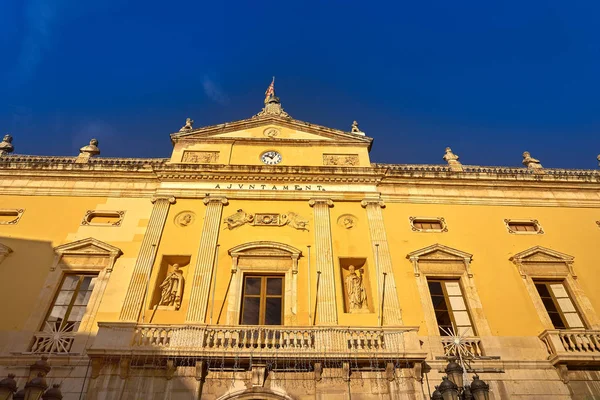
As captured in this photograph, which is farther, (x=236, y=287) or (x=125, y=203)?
(x=125, y=203)

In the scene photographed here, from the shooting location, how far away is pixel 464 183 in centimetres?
1634

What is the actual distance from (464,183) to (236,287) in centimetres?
925

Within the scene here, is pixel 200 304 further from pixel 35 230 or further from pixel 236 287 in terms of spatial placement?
pixel 35 230

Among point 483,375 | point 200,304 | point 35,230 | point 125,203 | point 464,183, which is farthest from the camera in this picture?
point 464,183

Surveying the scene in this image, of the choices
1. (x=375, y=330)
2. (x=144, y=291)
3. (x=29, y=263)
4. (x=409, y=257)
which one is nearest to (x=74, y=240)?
(x=29, y=263)

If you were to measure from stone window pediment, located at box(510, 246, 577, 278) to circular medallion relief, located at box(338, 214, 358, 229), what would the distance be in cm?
517

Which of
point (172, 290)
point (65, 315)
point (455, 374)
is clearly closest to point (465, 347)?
point (455, 374)

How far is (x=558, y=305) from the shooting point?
44.2 ft

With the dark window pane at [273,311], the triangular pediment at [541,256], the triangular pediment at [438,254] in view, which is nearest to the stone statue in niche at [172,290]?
the dark window pane at [273,311]

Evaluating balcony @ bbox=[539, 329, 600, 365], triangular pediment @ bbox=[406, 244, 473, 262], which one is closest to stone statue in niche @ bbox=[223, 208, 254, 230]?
triangular pediment @ bbox=[406, 244, 473, 262]

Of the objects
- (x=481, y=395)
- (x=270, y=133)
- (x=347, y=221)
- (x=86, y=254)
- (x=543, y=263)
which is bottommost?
(x=481, y=395)

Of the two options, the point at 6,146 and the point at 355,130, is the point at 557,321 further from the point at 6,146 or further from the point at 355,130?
the point at 6,146

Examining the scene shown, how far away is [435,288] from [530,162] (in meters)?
8.05

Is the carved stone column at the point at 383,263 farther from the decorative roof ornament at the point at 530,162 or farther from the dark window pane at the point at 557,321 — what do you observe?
the decorative roof ornament at the point at 530,162
